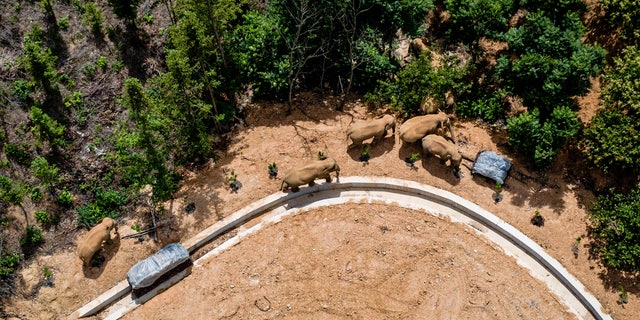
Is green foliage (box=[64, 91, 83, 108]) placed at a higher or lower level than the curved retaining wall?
higher

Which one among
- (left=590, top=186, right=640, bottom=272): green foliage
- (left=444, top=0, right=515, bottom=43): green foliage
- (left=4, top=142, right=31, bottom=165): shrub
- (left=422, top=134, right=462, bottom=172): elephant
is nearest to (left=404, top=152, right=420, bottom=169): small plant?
(left=422, top=134, right=462, bottom=172): elephant

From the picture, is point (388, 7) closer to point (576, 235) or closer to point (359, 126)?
point (359, 126)

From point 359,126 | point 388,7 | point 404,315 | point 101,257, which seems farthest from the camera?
point 388,7

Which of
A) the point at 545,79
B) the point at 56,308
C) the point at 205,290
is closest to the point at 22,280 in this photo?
the point at 56,308

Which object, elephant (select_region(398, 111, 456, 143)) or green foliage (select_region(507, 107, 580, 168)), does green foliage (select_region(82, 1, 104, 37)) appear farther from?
green foliage (select_region(507, 107, 580, 168))

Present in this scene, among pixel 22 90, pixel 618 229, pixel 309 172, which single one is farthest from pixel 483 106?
pixel 22 90
